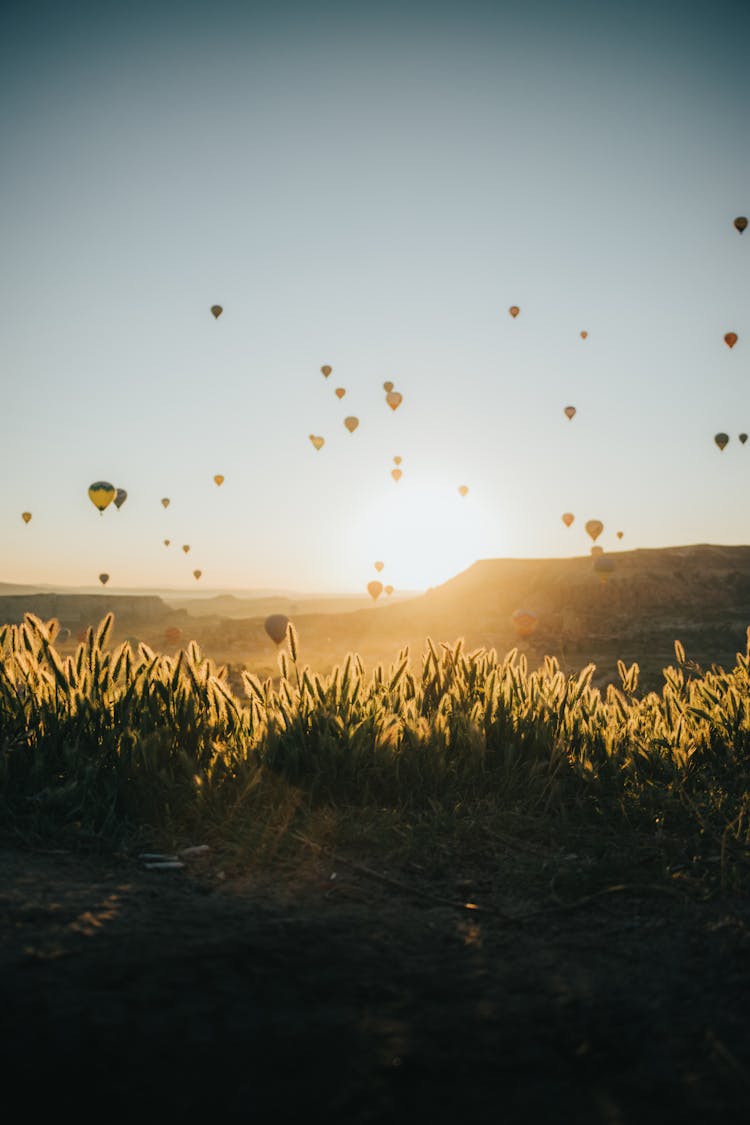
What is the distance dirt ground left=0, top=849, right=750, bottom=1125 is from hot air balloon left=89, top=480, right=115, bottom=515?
4558 centimetres

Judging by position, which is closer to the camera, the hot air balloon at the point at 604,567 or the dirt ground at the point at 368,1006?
the dirt ground at the point at 368,1006

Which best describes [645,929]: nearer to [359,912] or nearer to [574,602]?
[359,912]

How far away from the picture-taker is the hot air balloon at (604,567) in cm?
4925

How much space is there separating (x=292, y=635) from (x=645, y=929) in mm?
2677

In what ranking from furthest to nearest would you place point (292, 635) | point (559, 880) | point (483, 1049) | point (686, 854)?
1. point (292, 635)
2. point (686, 854)
3. point (559, 880)
4. point (483, 1049)

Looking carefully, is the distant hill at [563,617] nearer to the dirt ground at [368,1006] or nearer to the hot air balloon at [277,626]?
the hot air balloon at [277,626]

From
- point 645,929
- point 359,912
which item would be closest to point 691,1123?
point 645,929

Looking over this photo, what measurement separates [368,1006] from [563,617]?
4405cm

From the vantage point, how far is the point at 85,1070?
159 centimetres

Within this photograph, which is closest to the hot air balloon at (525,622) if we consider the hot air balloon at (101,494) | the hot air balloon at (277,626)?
the hot air balloon at (277,626)

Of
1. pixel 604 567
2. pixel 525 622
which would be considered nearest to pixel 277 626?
pixel 525 622

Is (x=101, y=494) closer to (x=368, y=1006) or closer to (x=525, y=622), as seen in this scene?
(x=525, y=622)

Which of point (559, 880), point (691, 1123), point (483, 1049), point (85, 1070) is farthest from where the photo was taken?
point (559, 880)

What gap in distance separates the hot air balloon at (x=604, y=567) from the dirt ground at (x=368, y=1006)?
159 ft
